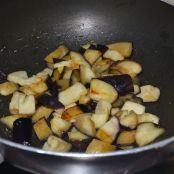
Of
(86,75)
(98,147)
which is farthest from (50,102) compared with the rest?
(98,147)

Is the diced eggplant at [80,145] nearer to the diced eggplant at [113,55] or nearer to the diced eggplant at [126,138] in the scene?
the diced eggplant at [126,138]

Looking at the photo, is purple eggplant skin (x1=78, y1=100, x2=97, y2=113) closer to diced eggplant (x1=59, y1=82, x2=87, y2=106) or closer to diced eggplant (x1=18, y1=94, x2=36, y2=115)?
diced eggplant (x1=59, y1=82, x2=87, y2=106)

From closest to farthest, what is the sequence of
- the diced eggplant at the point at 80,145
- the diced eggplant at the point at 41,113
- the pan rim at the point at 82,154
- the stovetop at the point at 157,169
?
1. the pan rim at the point at 82,154
2. the stovetop at the point at 157,169
3. the diced eggplant at the point at 80,145
4. the diced eggplant at the point at 41,113

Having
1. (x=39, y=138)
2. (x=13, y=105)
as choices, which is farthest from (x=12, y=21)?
(x=39, y=138)

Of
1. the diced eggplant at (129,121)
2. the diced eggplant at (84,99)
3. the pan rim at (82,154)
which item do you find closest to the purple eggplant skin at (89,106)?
the diced eggplant at (84,99)

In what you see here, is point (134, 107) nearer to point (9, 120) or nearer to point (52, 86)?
point (52, 86)

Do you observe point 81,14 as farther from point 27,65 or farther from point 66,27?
point 27,65
